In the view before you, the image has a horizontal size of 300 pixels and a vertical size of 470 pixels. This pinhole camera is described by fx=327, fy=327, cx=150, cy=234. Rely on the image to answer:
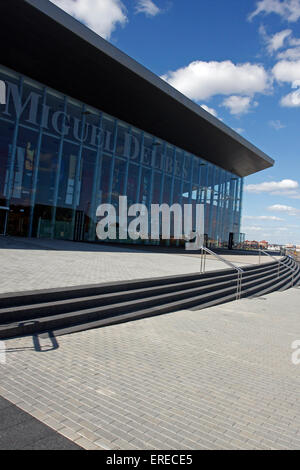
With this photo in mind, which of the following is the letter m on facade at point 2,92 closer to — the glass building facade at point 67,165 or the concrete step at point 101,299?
the glass building facade at point 67,165

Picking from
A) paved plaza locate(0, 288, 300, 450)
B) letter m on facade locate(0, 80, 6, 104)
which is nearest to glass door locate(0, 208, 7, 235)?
letter m on facade locate(0, 80, 6, 104)

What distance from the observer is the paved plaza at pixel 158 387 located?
10.2 ft

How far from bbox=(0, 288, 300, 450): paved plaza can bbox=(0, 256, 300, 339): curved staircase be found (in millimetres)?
285

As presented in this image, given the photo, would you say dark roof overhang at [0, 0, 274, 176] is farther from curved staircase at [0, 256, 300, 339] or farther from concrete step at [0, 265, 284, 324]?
concrete step at [0, 265, 284, 324]

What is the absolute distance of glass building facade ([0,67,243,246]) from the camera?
63.3 ft

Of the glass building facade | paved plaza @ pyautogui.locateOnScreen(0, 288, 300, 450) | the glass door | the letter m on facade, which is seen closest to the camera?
paved plaza @ pyautogui.locateOnScreen(0, 288, 300, 450)

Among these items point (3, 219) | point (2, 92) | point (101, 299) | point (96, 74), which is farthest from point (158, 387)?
point (2, 92)

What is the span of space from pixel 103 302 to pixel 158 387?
3.34m

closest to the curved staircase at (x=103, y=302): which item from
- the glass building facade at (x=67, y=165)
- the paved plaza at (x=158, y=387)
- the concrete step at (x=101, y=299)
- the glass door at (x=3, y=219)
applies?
the concrete step at (x=101, y=299)

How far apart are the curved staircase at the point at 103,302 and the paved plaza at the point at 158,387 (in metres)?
0.28

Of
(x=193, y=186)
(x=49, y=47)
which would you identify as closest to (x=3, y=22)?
(x=49, y=47)

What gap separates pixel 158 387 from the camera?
410 centimetres

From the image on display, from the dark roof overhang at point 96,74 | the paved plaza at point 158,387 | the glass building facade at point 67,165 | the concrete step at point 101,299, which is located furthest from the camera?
the glass building facade at point 67,165
